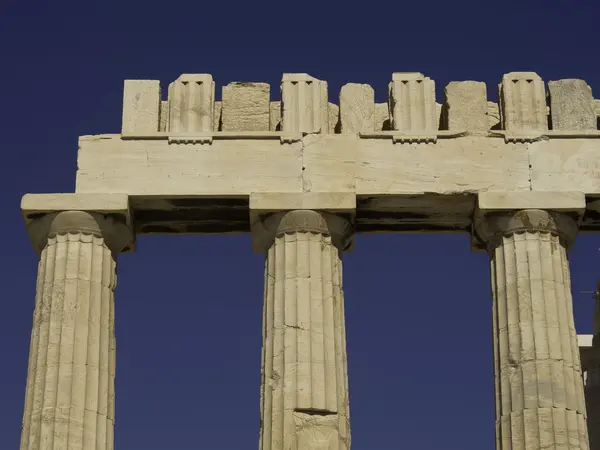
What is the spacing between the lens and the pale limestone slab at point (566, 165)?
39.5m

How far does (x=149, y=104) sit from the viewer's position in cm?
4053

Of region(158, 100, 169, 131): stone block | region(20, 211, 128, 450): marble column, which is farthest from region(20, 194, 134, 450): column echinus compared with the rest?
region(158, 100, 169, 131): stone block

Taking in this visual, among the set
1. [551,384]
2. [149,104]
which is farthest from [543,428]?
[149,104]

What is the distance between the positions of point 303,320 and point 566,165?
622 centimetres

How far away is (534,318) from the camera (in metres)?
38.0

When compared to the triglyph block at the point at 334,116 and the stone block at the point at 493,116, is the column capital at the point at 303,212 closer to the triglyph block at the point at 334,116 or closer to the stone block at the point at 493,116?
the triglyph block at the point at 334,116

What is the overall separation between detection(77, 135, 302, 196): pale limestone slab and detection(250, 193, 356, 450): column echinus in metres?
0.58

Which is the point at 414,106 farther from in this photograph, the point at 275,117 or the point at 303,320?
the point at 303,320

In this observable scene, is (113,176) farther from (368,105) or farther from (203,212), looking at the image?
(368,105)

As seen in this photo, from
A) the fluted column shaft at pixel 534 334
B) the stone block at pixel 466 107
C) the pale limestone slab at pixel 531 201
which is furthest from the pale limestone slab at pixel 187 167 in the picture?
the fluted column shaft at pixel 534 334

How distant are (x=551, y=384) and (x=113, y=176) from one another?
9399 mm

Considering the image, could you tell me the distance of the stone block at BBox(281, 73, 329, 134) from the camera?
40188 millimetres

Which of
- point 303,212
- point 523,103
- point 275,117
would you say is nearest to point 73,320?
point 303,212

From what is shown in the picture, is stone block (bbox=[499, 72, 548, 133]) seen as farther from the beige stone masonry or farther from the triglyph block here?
the triglyph block
